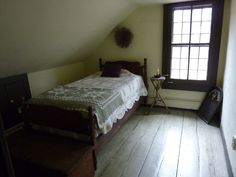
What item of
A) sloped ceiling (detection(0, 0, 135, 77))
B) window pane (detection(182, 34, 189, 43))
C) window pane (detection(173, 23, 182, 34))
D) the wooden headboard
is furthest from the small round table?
sloped ceiling (detection(0, 0, 135, 77))

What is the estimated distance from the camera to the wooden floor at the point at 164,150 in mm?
2158

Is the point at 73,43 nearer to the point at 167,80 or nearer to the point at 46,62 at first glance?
Result: the point at 46,62

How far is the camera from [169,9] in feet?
11.7

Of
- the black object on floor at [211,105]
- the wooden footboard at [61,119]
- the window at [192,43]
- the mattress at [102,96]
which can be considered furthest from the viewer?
the window at [192,43]

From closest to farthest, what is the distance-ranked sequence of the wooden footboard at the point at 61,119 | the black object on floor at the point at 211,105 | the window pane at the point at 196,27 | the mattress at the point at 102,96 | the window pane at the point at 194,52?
1. the wooden footboard at the point at 61,119
2. the mattress at the point at 102,96
3. the black object on floor at the point at 211,105
4. the window pane at the point at 196,27
5. the window pane at the point at 194,52

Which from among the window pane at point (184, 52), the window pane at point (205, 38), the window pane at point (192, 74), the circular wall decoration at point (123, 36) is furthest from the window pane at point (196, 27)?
the circular wall decoration at point (123, 36)

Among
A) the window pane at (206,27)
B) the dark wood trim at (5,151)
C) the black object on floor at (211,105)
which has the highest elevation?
the window pane at (206,27)

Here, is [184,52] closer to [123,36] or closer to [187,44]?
[187,44]

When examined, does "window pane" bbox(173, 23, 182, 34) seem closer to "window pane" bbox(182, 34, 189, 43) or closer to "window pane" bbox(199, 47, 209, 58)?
"window pane" bbox(182, 34, 189, 43)

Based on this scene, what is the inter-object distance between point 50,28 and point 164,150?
2.24 m

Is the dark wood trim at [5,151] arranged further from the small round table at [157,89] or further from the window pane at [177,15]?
the window pane at [177,15]

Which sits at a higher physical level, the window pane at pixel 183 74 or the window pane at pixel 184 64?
the window pane at pixel 184 64

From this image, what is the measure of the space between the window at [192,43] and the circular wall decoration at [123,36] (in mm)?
734

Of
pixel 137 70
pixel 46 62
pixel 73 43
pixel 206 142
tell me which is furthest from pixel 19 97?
pixel 206 142
